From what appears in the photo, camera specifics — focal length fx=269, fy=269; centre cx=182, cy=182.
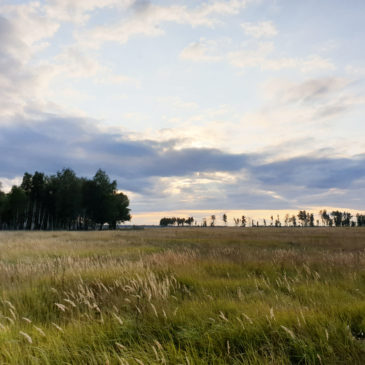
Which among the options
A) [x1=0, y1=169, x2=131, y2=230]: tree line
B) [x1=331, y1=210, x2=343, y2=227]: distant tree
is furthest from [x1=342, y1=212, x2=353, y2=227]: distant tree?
[x1=0, y1=169, x2=131, y2=230]: tree line

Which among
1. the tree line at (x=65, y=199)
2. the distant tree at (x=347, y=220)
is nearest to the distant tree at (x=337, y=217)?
the distant tree at (x=347, y=220)

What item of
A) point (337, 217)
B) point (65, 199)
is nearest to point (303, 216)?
point (337, 217)

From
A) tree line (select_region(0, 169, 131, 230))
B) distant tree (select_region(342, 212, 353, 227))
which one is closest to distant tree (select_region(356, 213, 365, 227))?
distant tree (select_region(342, 212, 353, 227))

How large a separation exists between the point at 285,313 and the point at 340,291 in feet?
7.57

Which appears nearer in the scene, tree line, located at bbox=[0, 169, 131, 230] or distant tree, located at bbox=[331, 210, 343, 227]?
tree line, located at bbox=[0, 169, 131, 230]

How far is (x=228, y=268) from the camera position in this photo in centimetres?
704

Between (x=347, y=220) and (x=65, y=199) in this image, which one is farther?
(x=347, y=220)

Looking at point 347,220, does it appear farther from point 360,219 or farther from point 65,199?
point 65,199

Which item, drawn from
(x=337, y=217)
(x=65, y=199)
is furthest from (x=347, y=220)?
(x=65, y=199)

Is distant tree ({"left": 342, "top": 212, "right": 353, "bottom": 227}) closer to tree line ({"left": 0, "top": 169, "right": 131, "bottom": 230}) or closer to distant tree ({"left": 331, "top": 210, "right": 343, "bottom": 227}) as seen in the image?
distant tree ({"left": 331, "top": 210, "right": 343, "bottom": 227})

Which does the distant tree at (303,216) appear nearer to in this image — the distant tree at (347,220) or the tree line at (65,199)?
the distant tree at (347,220)

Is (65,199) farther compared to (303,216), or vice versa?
(303,216)

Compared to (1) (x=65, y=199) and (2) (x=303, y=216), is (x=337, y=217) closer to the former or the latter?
(2) (x=303, y=216)

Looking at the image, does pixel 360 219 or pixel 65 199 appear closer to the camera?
pixel 65 199
